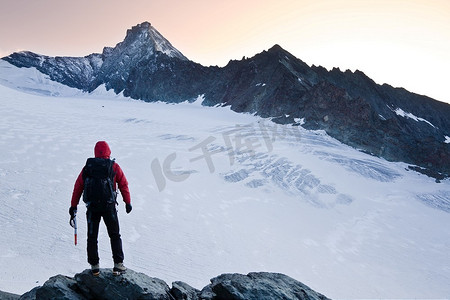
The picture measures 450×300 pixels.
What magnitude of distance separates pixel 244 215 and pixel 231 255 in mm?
5728

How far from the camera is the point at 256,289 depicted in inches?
256

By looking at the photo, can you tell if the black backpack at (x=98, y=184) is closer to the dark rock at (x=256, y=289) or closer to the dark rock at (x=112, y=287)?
the dark rock at (x=112, y=287)

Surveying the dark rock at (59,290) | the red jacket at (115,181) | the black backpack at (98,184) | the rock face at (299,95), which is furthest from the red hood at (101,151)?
the rock face at (299,95)

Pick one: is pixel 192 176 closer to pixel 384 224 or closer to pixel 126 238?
pixel 126 238

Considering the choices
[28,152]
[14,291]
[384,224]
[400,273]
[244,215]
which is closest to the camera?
[14,291]

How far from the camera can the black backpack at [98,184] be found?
17.8ft

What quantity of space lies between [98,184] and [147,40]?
14934cm

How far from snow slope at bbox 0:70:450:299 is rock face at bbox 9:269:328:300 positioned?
4.65 meters

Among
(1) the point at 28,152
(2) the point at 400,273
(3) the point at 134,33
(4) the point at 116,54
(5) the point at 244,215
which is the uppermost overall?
(3) the point at 134,33

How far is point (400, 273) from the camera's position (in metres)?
17.5

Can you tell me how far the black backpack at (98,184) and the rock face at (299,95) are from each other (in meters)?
48.7

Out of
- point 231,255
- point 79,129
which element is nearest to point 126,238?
point 231,255

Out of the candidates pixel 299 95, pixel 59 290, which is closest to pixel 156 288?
pixel 59 290

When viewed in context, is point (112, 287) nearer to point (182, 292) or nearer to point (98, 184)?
point (182, 292)
